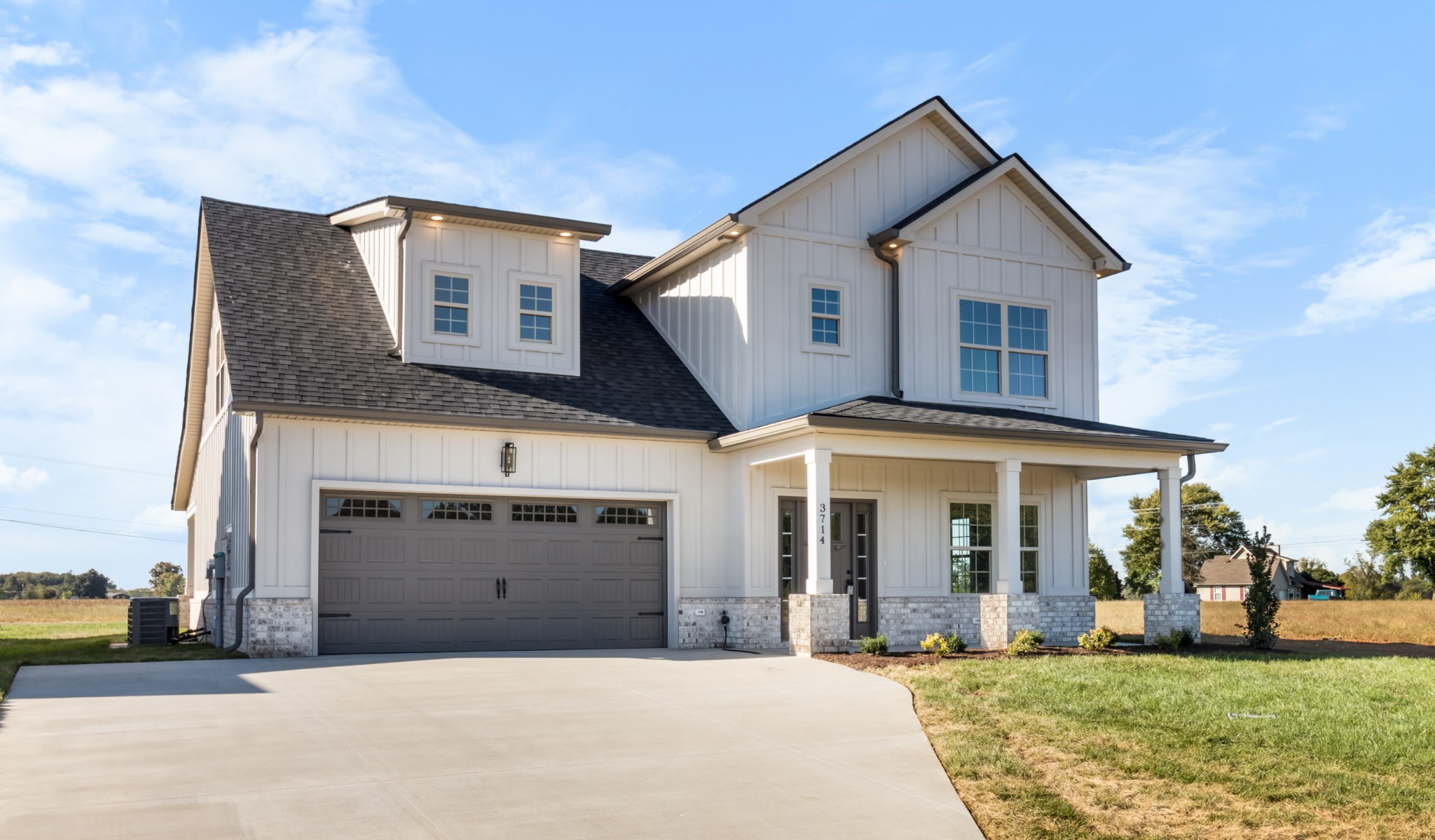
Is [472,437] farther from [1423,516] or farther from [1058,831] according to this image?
[1423,516]

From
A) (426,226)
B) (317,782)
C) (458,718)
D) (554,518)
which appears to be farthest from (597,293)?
(317,782)

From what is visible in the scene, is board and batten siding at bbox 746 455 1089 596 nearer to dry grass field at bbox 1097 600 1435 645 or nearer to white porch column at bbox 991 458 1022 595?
white porch column at bbox 991 458 1022 595

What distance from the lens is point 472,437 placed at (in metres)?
16.7

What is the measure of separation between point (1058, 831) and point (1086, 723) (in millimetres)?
2826

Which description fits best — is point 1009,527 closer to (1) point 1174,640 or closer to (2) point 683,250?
(1) point 1174,640

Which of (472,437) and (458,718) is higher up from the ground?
(472,437)

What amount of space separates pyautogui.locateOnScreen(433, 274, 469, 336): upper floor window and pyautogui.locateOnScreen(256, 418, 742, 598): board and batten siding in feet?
7.11

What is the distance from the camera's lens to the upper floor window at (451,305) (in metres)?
18.0

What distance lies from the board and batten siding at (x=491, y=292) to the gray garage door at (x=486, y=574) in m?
2.46

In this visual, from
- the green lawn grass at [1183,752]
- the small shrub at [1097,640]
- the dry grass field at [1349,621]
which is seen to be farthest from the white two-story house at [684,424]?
the dry grass field at [1349,621]

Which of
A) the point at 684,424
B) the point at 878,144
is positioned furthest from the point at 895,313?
the point at 684,424

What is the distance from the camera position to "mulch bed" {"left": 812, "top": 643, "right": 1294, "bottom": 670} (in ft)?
Result: 47.9

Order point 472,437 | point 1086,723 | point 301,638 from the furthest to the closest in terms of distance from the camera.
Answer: point 472,437 < point 301,638 < point 1086,723

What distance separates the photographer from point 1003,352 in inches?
799
